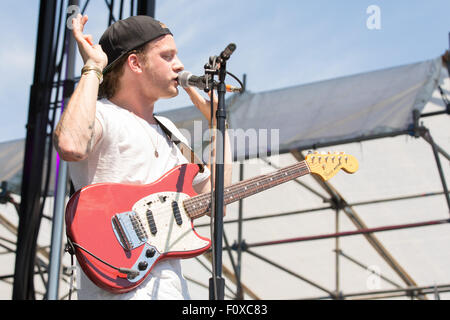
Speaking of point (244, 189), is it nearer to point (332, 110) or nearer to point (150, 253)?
point (150, 253)

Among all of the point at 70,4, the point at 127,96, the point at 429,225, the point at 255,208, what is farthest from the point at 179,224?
the point at 255,208

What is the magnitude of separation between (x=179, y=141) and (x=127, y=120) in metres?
0.30

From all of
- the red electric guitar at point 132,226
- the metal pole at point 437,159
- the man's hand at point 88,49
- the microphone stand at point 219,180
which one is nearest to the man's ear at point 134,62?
the man's hand at point 88,49

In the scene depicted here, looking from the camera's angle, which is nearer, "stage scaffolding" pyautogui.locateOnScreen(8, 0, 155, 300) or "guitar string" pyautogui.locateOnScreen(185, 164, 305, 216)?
"guitar string" pyautogui.locateOnScreen(185, 164, 305, 216)

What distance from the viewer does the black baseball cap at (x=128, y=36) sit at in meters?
2.39

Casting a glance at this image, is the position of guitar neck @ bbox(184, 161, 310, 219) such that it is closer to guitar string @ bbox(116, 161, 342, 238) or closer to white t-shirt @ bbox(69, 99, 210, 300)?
guitar string @ bbox(116, 161, 342, 238)

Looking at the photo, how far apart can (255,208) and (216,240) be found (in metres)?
6.07

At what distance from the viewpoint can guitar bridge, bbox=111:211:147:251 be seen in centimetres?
211

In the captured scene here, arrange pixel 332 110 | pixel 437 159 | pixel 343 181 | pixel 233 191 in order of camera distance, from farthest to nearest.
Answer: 1. pixel 343 181
2. pixel 332 110
3. pixel 437 159
4. pixel 233 191

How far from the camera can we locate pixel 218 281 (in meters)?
1.97

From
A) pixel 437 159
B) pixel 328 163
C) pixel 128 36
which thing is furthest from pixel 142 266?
pixel 437 159

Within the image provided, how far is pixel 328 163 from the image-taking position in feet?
9.78

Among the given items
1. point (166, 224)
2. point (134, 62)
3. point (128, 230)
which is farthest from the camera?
point (134, 62)

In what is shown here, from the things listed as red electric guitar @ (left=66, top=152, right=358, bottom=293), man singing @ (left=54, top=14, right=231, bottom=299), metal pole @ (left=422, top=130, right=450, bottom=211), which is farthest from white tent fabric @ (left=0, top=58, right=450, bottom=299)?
red electric guitar @ (left=66, top=152, right=358, bottom=293)
